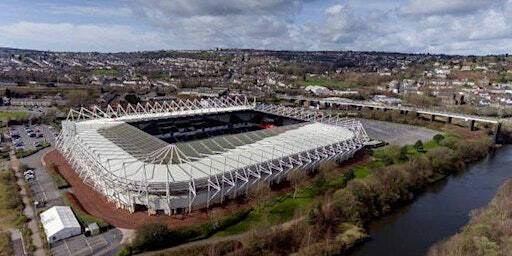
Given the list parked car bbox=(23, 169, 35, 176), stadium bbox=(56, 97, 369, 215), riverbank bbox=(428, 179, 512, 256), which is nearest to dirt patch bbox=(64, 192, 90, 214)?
stadium bbox=(56, 97, 369, 215)

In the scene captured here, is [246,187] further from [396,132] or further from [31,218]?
[396,132]

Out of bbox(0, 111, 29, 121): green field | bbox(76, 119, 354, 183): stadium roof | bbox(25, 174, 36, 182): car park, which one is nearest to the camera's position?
bbox(76, 119, 354, 183): stadium roof

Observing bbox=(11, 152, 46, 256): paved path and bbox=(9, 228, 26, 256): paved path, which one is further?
bbox=(11, 152, 46, 256): paved path

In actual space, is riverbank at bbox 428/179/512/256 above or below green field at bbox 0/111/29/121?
above

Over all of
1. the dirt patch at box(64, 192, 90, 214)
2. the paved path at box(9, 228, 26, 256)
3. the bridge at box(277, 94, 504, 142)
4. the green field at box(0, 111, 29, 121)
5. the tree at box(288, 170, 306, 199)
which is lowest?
the paved path at box(9, 228, 26, 256)

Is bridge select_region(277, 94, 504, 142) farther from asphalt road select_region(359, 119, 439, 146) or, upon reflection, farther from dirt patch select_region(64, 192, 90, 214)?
dirt patch select_region(64, 192, 90, 214)

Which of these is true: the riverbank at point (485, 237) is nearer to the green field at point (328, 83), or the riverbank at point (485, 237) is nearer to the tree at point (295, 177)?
the tree at point (295, 177)

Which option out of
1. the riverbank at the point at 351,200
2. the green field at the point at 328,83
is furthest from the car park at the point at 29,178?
the green field at the point at 328,83
